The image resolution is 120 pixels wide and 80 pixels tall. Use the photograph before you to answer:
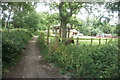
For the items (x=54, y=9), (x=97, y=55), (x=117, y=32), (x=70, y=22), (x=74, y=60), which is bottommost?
(x=74, y=60)

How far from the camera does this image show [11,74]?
2.62m

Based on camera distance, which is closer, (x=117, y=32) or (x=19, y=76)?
(x=117, y=32)

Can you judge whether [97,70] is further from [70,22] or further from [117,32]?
[70,22]

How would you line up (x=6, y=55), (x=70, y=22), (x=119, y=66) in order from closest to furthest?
(x=119, y=66), (x=6, y=55), (x=70, y=22)

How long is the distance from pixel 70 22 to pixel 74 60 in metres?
3.80

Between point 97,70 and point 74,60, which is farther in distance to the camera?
point 74,60

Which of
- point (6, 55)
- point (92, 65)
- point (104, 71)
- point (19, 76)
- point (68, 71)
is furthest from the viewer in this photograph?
point (6, 55)

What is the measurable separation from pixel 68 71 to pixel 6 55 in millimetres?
1768

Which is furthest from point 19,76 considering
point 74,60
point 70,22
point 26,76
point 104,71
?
point 70,22

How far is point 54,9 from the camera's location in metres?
6.82

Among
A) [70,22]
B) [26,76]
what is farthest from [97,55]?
[70,22]

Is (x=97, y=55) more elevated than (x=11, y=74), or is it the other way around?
(x=97, y=55)

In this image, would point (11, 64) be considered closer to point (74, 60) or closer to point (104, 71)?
point (74, 60)

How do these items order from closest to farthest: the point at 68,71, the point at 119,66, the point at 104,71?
the point at 119,66 < the point at 104,71 < the point at 68,71
